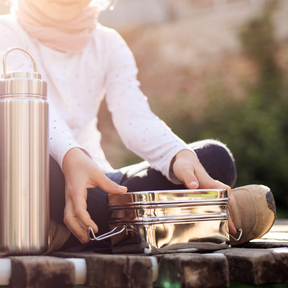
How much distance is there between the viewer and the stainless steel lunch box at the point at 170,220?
39.4 inches

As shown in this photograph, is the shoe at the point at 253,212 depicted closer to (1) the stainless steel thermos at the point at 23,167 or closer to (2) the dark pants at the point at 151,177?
(2) the dark pants at the point at 151,177

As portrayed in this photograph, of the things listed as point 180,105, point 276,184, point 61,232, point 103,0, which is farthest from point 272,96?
point 61,232

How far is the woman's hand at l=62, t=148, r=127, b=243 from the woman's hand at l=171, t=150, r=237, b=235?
0.23m

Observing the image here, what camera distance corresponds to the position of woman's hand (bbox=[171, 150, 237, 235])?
1.23 metres

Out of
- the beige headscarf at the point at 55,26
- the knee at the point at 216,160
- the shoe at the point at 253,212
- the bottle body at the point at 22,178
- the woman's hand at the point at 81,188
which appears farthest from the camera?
the beige headscarf at the point at 55,26

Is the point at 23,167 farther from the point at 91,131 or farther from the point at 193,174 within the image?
the point at 91,131

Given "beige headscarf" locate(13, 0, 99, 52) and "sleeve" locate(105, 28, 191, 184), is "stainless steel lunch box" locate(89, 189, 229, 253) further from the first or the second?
"beige headscarf" locate(13, 0, 99, 52)

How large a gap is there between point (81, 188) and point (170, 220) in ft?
0.71

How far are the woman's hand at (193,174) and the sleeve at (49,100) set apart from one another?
0.29 m

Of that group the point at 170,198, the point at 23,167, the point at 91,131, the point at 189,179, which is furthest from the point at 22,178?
the point at 91,131

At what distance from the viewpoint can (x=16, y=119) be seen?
3.23ft

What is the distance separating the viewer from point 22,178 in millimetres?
970

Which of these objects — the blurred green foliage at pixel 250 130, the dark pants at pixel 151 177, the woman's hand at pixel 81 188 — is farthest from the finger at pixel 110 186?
the blurred green foliage at pixel 250 130

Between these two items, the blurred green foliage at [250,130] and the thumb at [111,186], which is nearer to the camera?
the thumb at [111,186]
